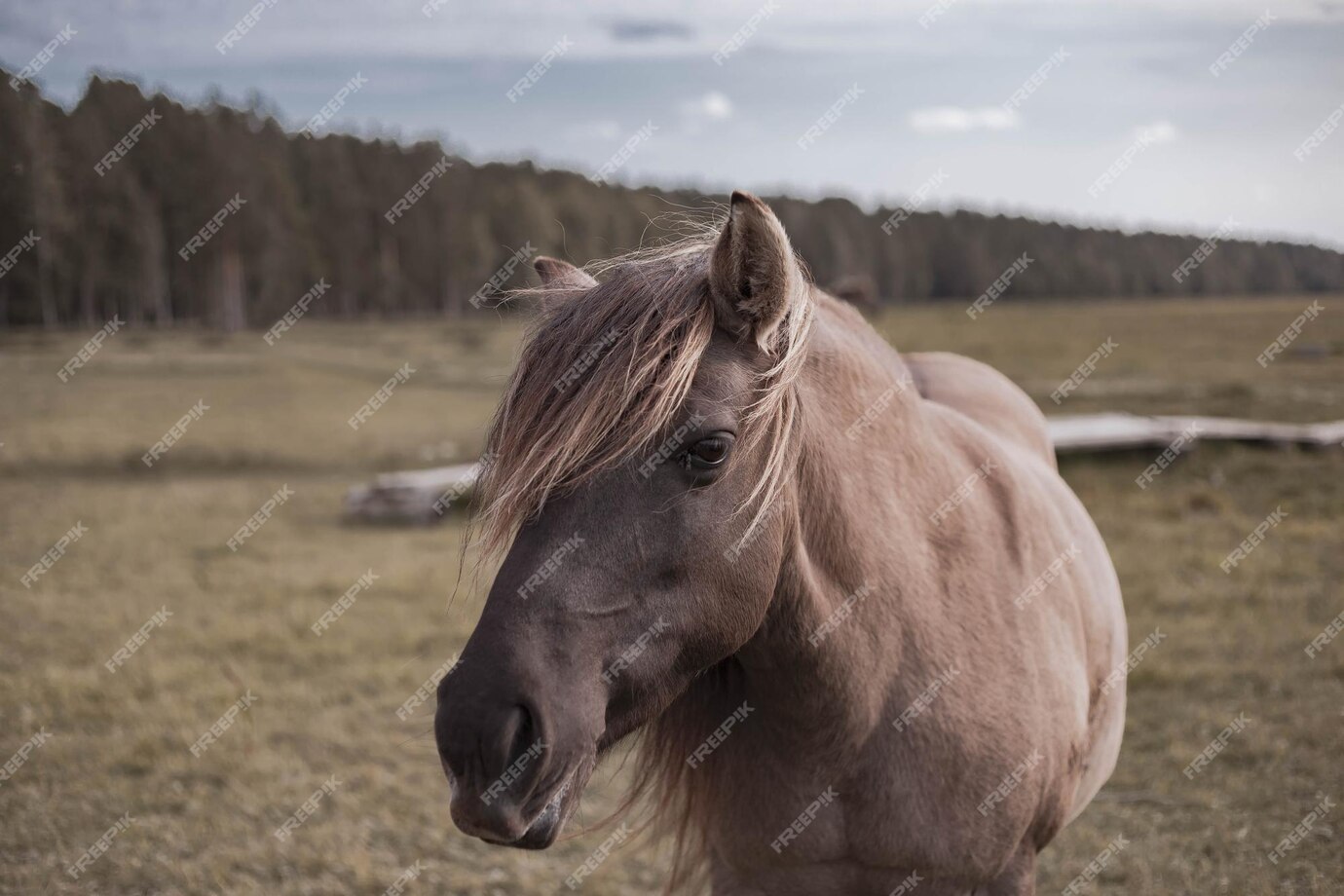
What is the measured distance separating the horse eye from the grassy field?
794 millimetres

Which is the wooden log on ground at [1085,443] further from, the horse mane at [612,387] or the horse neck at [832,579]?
the horse mane at [612,387]

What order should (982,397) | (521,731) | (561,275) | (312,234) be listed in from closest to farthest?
(521,731), (561,275), (982,397), (312,234)

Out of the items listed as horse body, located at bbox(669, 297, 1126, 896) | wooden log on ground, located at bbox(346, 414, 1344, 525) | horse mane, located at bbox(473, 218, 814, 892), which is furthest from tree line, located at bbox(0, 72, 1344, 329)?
horse mane, located at bbox(473, 218, 814, 892)

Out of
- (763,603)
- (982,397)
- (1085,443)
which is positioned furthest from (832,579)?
(1085,443)

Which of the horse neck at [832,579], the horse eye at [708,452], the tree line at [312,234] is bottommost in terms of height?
the tree line at [312,234]

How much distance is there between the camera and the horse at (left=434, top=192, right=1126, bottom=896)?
5.84ft

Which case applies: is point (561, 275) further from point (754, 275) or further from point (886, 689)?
point (886, 689)

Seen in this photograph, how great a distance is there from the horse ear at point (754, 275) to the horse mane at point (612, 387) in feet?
0.16

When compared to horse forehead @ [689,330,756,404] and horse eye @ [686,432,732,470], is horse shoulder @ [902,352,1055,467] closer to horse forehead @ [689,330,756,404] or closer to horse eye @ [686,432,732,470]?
horse forehead @ [689,330,756,404]

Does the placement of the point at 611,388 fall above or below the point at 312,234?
above

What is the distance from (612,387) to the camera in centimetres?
183

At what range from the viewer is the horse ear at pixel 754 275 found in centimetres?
183

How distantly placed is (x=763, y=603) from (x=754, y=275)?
0.73 meters

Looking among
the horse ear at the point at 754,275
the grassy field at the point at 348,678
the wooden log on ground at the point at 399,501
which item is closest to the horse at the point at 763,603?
the horse ear at the point at 754,275
